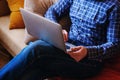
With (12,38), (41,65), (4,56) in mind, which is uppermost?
(41,65)

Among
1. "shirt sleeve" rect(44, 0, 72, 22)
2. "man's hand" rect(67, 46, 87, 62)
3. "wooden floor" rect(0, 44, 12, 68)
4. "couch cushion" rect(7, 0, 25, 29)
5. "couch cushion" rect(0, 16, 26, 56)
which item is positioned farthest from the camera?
"wooden floor" rect(0, 44, 12, 68)

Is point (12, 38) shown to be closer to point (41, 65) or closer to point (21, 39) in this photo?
point (21, 39)

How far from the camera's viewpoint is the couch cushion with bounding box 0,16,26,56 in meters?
1.99

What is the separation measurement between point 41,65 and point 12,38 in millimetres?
782

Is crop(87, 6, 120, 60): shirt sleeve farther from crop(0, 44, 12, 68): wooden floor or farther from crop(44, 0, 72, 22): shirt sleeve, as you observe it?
crop(0, 44, 12, 68): wooden floor

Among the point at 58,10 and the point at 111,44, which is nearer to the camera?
the point at 111,44

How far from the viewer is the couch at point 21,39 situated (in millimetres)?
1476

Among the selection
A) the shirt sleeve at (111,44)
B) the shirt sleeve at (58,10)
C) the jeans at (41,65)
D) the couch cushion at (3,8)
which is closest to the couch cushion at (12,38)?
the couch cushion at (3,8)

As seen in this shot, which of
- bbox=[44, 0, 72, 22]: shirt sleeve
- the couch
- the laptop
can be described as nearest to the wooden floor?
the couch

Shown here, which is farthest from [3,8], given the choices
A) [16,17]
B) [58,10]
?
→ [58,10]

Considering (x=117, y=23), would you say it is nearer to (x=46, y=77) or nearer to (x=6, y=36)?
(x=46, y=77)

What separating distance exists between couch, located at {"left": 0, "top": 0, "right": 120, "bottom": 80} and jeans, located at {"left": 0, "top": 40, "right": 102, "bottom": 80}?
0.08 meters

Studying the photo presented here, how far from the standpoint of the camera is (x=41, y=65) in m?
1.38

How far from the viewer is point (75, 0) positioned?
1741 millimetres
